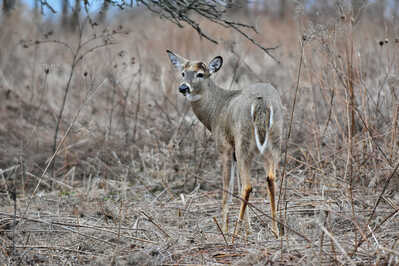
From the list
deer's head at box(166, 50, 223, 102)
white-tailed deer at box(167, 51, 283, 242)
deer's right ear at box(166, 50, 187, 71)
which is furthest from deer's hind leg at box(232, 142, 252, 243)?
deer's right ear at box(166, 50, 187, 71)

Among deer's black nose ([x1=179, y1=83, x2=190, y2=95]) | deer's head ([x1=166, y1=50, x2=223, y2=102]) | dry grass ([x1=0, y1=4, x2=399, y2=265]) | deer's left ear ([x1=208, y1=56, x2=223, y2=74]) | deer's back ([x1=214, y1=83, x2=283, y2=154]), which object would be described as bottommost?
dry grass ([x1=0, y1=4, x2=399, y2=265])

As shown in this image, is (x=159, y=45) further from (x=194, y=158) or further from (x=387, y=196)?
(x=387, y=196)

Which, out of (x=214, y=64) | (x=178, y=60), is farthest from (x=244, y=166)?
(x=178, y=60)

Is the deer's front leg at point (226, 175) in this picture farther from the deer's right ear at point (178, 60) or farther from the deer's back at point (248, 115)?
the deer's right ear at point (178, 60)

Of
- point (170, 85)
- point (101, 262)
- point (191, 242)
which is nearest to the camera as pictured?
point (101, 262)

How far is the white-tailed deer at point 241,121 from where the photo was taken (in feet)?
14.5

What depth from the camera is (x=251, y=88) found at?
482 centimetres

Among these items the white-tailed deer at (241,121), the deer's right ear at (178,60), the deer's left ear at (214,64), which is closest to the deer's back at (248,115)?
the white-tailed deer at (241,121)

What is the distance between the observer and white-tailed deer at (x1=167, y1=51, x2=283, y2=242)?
4.41m

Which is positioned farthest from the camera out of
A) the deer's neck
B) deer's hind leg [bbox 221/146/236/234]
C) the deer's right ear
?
the deer's right ear

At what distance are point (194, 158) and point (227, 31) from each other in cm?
912

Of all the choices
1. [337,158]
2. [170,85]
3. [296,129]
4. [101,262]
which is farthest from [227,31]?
[101,262]

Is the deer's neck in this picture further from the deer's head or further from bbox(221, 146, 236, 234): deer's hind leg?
bbox(221, 146, 236, 234): deer's hind leg

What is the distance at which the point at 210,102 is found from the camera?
536cm
